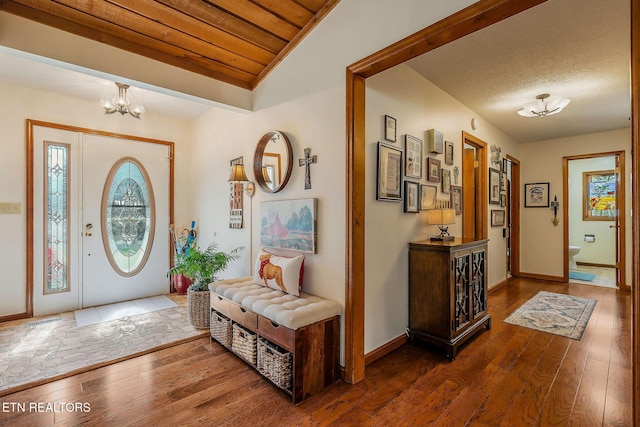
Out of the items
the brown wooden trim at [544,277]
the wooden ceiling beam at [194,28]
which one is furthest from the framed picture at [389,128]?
the brown wooden trim at [544,277]

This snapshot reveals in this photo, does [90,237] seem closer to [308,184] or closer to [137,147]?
[137,147]

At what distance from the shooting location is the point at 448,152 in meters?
3.39

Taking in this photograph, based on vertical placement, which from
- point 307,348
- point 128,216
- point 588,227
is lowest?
point 307,348

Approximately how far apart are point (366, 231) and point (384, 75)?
135 cm

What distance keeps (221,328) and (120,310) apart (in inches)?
73.8

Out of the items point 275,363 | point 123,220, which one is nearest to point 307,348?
point 275,363

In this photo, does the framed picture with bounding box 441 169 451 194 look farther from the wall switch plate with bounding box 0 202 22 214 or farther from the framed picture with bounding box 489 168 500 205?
the wall switch plate with bounding box 0 202 22 214

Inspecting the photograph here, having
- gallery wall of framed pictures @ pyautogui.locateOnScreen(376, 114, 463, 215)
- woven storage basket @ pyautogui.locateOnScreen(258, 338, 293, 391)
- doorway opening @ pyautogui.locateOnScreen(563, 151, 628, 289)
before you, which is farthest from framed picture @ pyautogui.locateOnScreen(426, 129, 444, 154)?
doorway opening @ pyautogui.locateOnScreen(563, 151, 628, 289)

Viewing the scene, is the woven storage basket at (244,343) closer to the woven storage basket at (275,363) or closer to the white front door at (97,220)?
the woven storage basket at (275,363)

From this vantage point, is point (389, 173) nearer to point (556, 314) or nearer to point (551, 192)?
point (556, 314)

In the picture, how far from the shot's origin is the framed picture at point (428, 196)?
299 centimetres

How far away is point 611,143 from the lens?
4785 millimetres

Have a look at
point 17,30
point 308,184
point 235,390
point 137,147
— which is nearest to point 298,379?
point 235,390

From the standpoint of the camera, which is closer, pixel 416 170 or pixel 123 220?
pixel 416 170
